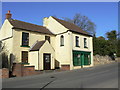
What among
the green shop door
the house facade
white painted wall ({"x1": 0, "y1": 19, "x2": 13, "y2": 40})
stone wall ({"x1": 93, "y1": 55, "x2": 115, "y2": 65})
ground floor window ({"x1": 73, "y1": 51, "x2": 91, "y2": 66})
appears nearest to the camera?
the house facade

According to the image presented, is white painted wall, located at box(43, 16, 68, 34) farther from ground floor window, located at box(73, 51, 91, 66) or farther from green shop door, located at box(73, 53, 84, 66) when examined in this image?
green shop door, located at box(73, 53, 84, 66)

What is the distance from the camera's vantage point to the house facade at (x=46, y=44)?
20.2 meters

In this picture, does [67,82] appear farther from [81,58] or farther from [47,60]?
[81,58]

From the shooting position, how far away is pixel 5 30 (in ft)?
74.2

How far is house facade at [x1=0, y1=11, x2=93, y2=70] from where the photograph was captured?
2017cm

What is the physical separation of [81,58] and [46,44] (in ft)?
24.9

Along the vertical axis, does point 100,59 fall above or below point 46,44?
below

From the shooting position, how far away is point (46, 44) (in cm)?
2098

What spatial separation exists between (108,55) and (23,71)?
2563cm

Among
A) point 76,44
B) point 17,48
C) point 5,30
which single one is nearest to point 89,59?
point 76,44

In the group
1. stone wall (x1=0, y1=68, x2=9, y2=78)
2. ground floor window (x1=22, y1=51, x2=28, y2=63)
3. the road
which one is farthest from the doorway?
stone wall (x1=0, y1=68, x2=9, y2=78)

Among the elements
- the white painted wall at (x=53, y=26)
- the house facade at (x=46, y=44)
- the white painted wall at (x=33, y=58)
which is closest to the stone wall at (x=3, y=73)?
the house facade at (x=46, y=44)

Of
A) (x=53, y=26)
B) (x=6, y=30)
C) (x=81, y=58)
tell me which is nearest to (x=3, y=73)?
(x=6, y=30)

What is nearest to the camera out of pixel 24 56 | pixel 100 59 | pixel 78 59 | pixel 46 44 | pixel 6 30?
pixel 24 56
